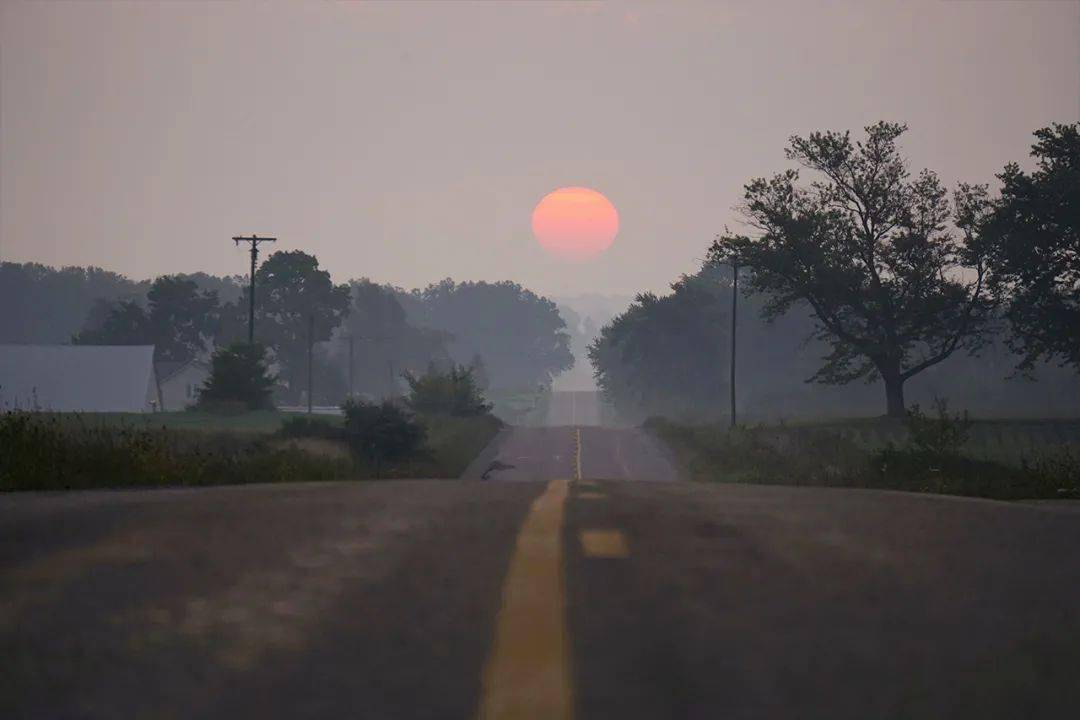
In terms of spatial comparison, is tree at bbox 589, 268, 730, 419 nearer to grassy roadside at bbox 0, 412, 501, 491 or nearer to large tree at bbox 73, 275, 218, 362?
large tree at bbox 73, 275, 218, 362

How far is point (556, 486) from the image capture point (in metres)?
12.6

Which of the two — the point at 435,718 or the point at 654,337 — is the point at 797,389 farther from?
the point at 435,718

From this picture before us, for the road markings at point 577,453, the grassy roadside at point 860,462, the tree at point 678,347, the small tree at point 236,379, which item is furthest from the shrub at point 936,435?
the tree at point 678,347

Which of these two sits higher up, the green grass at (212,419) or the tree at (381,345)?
the tree at (381,345)

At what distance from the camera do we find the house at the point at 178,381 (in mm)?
110688

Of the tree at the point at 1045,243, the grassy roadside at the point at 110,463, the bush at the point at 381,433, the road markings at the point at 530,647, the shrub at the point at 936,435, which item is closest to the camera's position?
the road markings at the point at 530,647

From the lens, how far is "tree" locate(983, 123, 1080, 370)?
55.0 metres

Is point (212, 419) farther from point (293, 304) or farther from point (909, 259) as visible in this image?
point (293, 304)

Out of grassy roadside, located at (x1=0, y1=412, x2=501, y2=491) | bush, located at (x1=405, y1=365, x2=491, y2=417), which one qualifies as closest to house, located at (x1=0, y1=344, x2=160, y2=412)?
bush, located at (x1=405, y1=365, x2=491, y2=417)

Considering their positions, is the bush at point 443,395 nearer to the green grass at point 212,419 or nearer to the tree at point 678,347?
the green grass at point 212,419

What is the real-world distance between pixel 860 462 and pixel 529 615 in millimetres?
29618

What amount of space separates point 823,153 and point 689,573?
58695 millimetres

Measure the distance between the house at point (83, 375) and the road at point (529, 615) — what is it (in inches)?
3236

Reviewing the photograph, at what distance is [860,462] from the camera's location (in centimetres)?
3300
